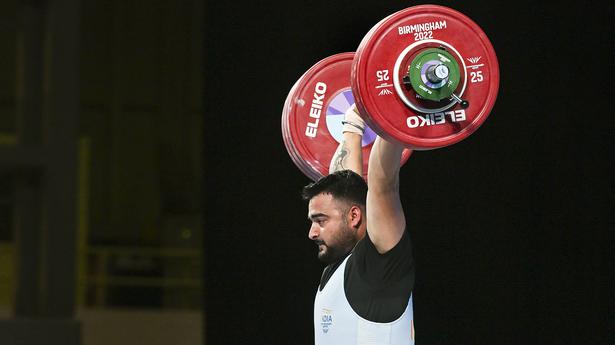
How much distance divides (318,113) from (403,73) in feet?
1.79

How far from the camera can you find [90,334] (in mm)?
5344

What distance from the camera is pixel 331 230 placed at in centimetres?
236

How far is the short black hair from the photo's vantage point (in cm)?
235

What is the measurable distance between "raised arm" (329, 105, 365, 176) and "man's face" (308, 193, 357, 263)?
0.39 feet

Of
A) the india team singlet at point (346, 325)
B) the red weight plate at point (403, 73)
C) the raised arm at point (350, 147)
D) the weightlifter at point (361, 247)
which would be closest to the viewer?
the red weight plate at point (403, 73)

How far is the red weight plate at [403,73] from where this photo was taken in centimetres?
203

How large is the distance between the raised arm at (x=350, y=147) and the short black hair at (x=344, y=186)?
46 mm

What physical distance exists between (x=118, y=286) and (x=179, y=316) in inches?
78.6

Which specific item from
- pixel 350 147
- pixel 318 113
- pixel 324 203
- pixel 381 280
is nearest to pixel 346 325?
pixel 381 280

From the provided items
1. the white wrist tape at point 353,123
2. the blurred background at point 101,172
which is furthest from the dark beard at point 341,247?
the blurred background at point 101,172

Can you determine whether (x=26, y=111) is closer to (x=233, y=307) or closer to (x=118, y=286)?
(x=233, y=307)

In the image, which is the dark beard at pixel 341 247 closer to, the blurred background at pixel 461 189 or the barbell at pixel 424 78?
the barbell at pixel 424 78

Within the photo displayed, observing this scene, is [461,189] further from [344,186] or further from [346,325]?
[346,325]

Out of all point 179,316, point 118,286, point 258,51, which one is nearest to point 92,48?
point 118,286
